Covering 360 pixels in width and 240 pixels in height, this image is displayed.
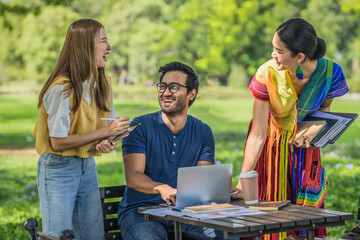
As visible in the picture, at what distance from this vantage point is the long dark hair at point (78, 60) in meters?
3.37

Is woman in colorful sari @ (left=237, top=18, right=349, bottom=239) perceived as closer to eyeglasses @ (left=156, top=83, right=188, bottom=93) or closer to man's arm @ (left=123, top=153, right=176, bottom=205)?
eyeglasses @ (left=156, top=83, right=188, bottom=93)

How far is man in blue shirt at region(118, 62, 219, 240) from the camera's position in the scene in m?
3.63

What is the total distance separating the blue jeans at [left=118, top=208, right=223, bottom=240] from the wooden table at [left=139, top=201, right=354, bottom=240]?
0.74 feet

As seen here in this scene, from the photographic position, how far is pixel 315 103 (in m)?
3.89

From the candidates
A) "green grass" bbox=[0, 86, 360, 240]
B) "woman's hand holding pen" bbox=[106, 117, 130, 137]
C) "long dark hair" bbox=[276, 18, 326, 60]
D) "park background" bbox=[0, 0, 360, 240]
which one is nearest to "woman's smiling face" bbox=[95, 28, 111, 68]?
"woman's hand holding pen" bbox=[106, 117, 130, 137]

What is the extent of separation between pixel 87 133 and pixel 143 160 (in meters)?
0.52

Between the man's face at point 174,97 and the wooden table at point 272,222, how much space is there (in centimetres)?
80

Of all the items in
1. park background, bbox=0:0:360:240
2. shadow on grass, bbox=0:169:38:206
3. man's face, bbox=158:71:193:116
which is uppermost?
park background, bbox=0:0:360:240

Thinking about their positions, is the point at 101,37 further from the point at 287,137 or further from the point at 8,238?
the point at 8,238

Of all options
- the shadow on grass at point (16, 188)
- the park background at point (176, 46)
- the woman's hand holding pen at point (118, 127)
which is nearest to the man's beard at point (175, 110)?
the woman's hand holding pen at point (118, 127)

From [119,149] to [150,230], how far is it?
10.3 metres

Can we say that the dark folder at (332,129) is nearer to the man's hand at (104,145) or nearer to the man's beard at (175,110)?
the man's beard at (175,110)

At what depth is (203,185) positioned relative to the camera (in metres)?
3.28

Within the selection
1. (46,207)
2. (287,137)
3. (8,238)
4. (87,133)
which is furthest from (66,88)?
(8,238)
